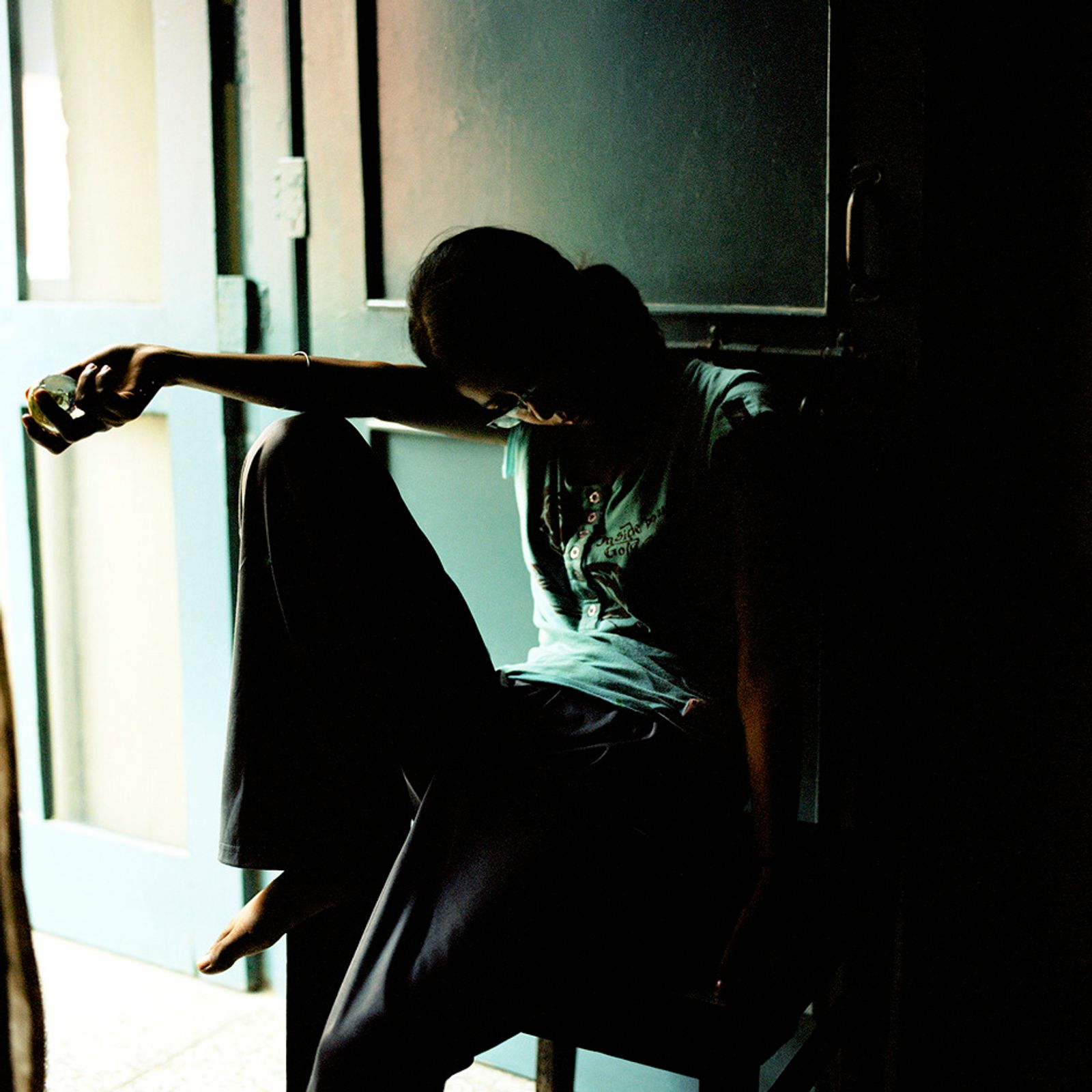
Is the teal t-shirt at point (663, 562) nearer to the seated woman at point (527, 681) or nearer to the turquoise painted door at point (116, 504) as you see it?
the seated woman at point (527, 681)

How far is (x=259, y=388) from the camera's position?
152 centimetres

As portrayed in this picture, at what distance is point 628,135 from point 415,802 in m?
0.84

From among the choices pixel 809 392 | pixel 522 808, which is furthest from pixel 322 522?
pixel 809 392

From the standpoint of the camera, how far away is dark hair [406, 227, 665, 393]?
1344 mm

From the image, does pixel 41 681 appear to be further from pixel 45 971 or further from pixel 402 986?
pixel 402 986

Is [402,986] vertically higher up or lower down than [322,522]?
lower down

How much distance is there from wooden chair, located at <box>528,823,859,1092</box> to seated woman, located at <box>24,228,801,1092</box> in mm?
30

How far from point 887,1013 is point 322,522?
2.85 feet

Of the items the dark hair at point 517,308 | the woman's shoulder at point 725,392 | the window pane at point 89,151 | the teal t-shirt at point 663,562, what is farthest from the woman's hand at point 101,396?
the window pane at point 89,151

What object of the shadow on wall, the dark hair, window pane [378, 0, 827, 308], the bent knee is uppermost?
window pane [378, 0, 827, 308]

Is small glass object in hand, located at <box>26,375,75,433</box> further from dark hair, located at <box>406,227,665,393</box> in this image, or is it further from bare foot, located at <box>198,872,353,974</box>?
bare foot, located at <box>198,872,353,974</box>

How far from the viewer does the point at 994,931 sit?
1505 millimetres

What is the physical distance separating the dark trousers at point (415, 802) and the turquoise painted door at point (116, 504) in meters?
0.71

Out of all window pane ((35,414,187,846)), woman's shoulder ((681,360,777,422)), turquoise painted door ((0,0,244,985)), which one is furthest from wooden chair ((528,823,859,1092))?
window pane ((35,414,187,846))
